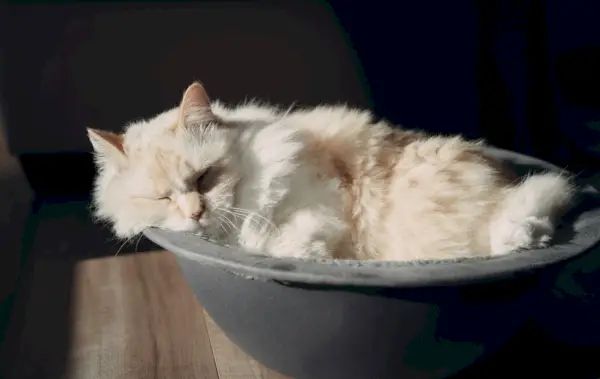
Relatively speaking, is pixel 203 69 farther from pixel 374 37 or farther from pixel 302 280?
pixel 302 280

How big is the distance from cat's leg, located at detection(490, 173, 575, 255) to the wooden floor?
54 cm

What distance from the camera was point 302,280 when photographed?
0.94 m

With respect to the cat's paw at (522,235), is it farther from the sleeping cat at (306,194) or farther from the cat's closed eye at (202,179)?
the cat's closed eye at (202,179)

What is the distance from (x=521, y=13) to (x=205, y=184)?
54.7 inches

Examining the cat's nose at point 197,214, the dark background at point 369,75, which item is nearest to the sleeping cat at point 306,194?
the cat's nose at point 197,214

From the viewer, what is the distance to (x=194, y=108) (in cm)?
112

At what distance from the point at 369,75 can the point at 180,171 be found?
3.43 feet

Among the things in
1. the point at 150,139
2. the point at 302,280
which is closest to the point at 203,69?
the point at 150,139

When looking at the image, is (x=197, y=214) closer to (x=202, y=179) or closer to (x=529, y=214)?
(x=202, y=179)

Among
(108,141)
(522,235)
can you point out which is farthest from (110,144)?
(522,235)

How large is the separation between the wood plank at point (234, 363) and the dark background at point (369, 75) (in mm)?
826

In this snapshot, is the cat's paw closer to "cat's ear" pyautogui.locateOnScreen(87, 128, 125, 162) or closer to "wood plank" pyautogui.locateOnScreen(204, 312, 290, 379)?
"wood plank" pyautogui.locateOnScreen(204, 312, 290, 379)

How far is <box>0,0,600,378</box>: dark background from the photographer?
1.85 meters

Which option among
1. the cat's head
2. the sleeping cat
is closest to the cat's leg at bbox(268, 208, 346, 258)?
the sleeping cat
